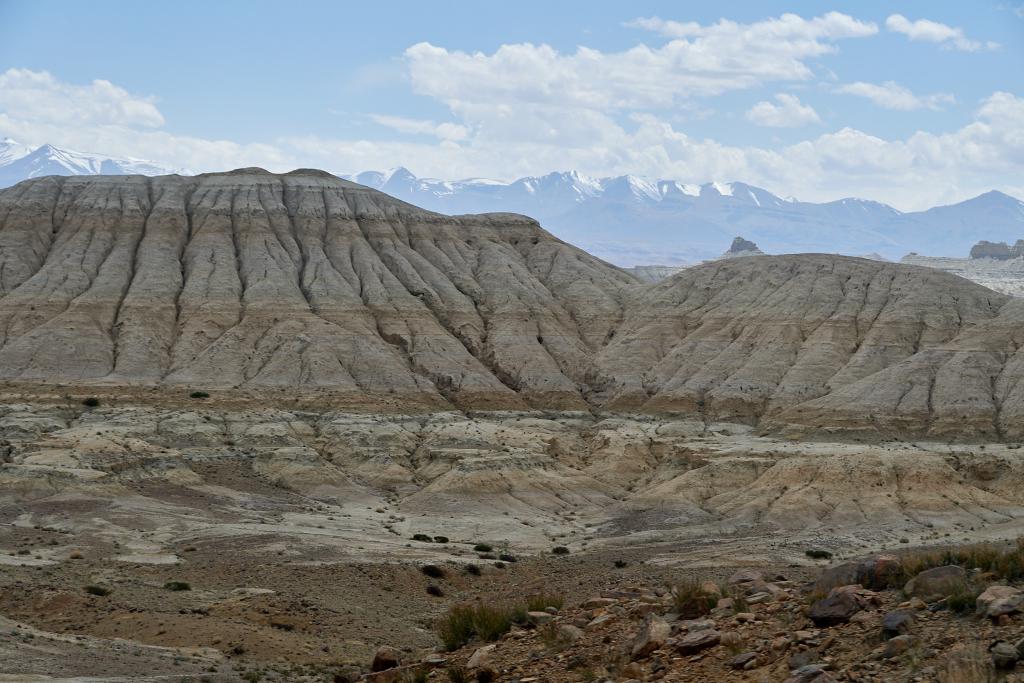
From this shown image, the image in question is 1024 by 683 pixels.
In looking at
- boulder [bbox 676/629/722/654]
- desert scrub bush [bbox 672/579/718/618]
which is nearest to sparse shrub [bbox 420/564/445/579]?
desert scrub bush [bbox 672/579/718/618]

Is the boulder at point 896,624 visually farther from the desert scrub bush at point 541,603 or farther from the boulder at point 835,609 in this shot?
the desert scrub bush at point 541,603

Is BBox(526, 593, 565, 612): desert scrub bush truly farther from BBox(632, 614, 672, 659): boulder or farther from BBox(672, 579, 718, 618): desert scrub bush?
BBox(632, 614, 672, 659): boulder

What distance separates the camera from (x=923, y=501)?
67.9 metres

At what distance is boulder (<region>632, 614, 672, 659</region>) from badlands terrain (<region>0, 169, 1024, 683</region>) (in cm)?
30

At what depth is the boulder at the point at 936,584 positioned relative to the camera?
22906 mm

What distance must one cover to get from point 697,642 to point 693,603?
11.6 feet

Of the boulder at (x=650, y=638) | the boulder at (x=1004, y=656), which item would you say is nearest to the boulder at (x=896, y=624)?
the boulder at (x=1004, y=656)

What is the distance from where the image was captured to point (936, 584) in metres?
23.3

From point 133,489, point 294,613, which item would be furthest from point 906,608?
point 133,489

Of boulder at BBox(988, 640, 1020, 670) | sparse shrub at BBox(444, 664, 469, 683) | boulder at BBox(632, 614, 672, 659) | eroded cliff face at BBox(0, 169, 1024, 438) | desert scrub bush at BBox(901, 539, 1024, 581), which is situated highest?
eroded cliff face at BBox(0, 169, 1024, 438)

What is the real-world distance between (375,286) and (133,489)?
3915 centimetres

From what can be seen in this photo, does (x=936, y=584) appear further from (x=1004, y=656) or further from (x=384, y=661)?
(x=384, y=661)

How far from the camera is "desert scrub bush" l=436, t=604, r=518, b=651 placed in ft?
91.6

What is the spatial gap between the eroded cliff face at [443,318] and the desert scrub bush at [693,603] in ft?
191
